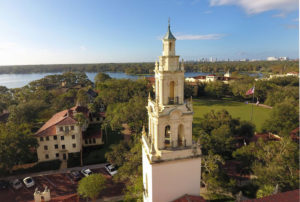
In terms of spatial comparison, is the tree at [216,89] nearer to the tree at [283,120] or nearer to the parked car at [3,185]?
the tree at [283,120]

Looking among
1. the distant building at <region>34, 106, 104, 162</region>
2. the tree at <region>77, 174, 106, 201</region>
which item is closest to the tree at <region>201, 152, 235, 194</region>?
the tree at <region>77, 174, 106, 201</region>

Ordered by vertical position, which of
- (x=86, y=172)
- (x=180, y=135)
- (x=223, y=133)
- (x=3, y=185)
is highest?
(x=180, y=135)

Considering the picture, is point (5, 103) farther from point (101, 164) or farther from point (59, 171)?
point (101, 164)

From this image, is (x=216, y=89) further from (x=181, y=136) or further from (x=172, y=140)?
(x=172, y=140)

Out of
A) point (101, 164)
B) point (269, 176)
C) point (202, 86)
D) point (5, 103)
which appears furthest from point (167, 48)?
point (202, 86)

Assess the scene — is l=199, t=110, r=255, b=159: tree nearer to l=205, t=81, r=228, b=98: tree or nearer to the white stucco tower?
the white stucco tower

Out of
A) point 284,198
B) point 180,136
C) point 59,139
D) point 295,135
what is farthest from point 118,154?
point 295,135
